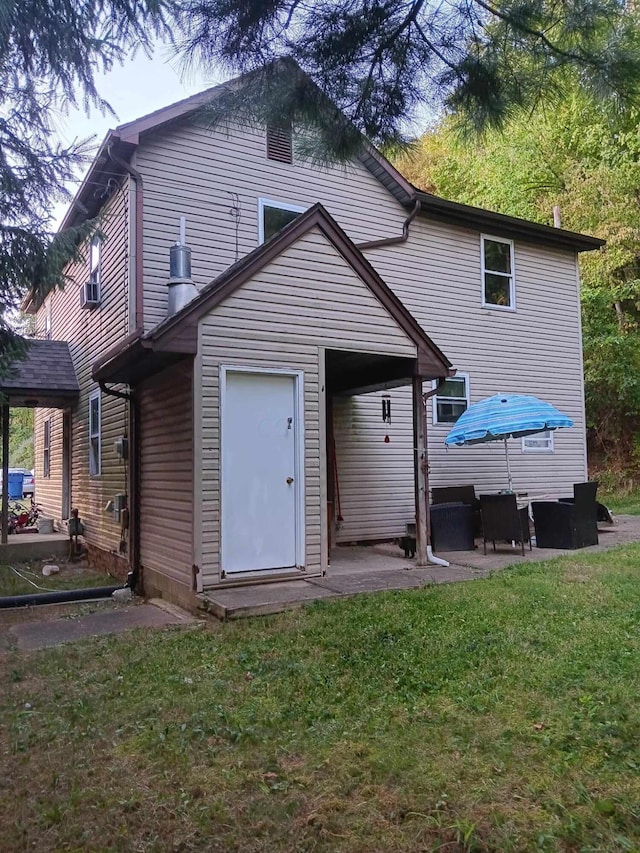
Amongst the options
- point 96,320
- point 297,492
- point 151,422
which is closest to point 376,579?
point 297,492

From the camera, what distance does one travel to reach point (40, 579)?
29.0ft

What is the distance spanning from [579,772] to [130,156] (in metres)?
8.27

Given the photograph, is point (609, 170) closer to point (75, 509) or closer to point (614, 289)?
point (614, 289)

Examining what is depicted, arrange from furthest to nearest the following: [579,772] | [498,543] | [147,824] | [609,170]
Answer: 1. [609,170]
2. [498,543]
3. [579,772]
4. [147,824]

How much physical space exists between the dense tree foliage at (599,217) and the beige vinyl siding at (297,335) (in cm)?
1150

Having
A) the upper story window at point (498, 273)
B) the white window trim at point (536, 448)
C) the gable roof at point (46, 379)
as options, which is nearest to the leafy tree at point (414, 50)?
the gable roof at point (46, 379)

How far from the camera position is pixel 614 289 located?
18656mm

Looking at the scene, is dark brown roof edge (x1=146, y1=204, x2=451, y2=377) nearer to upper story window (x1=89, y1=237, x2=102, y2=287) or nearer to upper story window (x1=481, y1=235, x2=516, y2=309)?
upper story window (x1=89, y1=237, x2=102, y2=287)

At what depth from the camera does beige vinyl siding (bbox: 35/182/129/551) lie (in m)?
8.70

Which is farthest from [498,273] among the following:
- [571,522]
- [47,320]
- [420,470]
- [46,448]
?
[46,448]

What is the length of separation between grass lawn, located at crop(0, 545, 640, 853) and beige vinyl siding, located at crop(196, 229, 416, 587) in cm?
144

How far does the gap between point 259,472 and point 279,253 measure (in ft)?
7.35

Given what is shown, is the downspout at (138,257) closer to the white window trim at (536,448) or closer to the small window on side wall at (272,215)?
the small window on side wall at (272,215)

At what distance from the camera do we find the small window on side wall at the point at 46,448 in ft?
45.8
